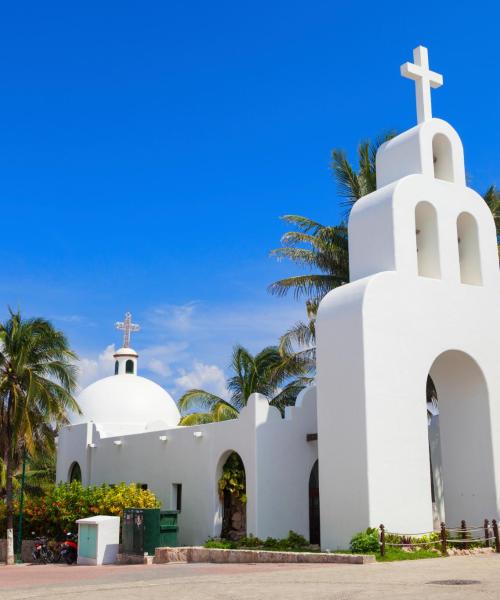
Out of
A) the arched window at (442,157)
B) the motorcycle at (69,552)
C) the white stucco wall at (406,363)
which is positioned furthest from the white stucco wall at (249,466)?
the arched window at (442,157)

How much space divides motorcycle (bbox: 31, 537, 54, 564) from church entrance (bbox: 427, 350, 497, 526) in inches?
451

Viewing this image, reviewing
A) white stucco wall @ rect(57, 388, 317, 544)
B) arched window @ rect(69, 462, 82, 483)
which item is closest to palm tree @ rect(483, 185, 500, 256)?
white stucco wall @ rect(57, 388, 317, 544)

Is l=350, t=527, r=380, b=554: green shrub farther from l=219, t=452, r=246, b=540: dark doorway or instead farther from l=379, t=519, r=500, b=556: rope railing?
l=219, t=452, r=246, b=540: dark doorway

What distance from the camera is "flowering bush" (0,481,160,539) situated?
22.1 metres

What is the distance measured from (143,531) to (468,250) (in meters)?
11.1

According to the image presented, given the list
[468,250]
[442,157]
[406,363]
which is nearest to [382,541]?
[406,363]

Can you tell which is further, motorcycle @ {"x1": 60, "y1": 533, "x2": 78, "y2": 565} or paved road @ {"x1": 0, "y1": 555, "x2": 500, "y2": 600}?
motorcycle @ {"x1": 60, "y1": 533, "x2": 78, "y2": 565}

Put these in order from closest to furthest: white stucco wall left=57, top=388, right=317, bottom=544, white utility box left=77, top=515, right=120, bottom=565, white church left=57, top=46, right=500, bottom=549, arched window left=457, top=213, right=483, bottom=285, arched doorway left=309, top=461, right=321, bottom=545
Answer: white church left=57, top=46, right=500, bottom=549 → white stucco wall left=57, top=388, right=317, bottom=544 → arched window left=457, top=213, right=483, bottom=285 → white utility box left=77, top=515, right=120, bottom=565 → arched doorway left=309, top=461, right=321, bottom=545

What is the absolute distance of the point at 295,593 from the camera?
10.6m

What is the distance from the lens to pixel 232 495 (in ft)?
69.3

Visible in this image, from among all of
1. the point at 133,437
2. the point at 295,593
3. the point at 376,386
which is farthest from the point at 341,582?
the point at 133,437

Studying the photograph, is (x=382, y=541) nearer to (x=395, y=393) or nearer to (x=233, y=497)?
(x=395, y=393)

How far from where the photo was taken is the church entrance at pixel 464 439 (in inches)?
736

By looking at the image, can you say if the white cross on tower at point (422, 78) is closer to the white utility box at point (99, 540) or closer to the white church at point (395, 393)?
the white church at point (395, 393)
